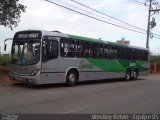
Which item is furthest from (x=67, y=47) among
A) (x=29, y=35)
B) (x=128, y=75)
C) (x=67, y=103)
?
(x=128, y=75)

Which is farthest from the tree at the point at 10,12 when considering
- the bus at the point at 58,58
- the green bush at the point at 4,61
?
the green bush at the point at 4,61

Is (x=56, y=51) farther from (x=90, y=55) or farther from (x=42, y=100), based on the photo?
(x=42, y=100)

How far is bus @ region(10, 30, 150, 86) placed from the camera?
18.1 m

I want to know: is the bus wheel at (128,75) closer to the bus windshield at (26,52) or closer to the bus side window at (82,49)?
the bus side window at (82,49)

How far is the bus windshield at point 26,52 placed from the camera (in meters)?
18.1

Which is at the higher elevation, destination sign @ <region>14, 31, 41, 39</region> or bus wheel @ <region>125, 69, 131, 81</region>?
destination sign @ <region>14, 31, 41, 39</region>

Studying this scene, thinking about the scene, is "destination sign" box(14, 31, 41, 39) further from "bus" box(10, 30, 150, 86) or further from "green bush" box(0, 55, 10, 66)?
"green bush" box(0, 55, 10, 66)

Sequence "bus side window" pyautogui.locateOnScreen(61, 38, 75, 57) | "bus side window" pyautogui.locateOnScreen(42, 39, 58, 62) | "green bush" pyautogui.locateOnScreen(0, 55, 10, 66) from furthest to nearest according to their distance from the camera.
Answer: "green bush" pyautogui.locateOnScreen(0, 55, 10, 66) < "bus side window" pyautogui.locateOnScreen(61, 38, 75, 57) < "bus side window" pyautogui.locateOnScreen(42, 39, 58, 62)

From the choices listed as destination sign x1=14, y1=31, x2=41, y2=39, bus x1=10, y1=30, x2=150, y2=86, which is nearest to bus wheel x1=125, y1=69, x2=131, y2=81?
bus x1=10, y1=30, x2=150, y2=86

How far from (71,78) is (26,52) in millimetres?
3122

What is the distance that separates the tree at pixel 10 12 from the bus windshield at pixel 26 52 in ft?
6.67

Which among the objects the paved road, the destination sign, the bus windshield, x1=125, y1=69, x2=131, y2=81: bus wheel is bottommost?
the paved road

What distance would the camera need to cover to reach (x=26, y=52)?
1853 centimetres

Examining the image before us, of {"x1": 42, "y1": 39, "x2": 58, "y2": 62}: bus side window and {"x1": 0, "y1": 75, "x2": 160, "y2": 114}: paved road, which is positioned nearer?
{"x1": 0, "y1": 75, "x2": 160, "y2": 114}: paved road
